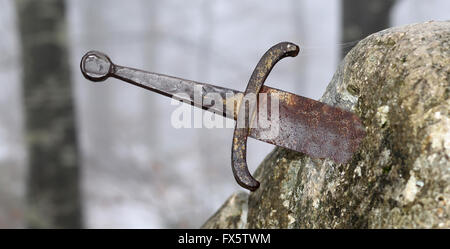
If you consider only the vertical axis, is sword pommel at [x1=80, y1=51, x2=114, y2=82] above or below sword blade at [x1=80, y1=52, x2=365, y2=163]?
above

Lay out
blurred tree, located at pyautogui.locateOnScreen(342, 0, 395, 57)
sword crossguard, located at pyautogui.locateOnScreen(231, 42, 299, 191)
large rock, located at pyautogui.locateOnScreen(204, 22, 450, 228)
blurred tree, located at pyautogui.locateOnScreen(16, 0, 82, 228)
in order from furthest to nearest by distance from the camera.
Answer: blurred tree, located at pyautogui.locateOnScreen(16, 0, 82, 228)
blurred tree, located at pyautogui.locateOnScreen(342, 0, 395, 57)
sword crossguard, located at pyautogui.locateOnScreen(231, 42, 299, 191)
large rock, located at pyautogui.locateOnScreen(204, 22, 450, 228)

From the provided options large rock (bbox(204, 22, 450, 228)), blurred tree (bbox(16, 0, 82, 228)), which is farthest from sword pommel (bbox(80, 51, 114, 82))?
blurred tree (bbox(16, 0, 82, 228))

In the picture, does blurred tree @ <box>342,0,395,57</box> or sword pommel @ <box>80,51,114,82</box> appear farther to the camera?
blurred tree @ <box>342,0,395,57</box>

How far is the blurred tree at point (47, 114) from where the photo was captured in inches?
143

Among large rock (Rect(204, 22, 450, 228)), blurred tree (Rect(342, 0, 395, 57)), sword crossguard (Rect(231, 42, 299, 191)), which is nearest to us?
large rock (Rect(204, 22, 450, 228))

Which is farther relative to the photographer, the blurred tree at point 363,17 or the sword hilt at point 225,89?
the blurred tree at point 363,17

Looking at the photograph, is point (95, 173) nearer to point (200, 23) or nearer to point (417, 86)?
point (200, 23)

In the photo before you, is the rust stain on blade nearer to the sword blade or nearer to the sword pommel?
the sword blade

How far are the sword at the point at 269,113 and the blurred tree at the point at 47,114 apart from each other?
2704mm

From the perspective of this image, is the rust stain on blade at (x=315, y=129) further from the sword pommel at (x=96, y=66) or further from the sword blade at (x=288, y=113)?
the sword pommel at (x=96, y=66)

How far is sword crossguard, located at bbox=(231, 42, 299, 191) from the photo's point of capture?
1.12 meters

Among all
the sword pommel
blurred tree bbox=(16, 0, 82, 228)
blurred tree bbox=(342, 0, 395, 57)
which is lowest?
blurred tree bbox=(16, 0, 82, 228)

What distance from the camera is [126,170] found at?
1305cm

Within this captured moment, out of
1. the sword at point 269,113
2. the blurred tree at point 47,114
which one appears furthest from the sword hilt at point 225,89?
the blurred tree at point 47,114
